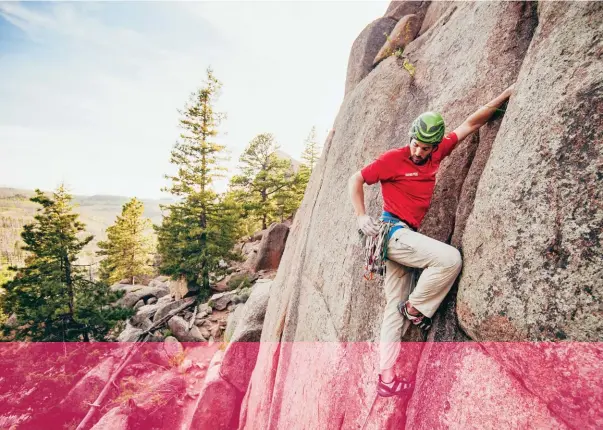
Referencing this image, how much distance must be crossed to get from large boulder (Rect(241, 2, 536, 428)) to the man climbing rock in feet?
1.28

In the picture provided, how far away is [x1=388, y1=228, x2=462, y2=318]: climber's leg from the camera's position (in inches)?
144

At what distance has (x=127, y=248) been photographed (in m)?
36.1

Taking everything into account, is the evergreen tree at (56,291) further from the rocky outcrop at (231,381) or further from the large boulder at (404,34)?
the large boulder at (404,34)

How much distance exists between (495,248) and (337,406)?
410 centimetres

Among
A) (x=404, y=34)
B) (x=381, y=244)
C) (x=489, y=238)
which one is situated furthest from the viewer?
(x=404, y=34)

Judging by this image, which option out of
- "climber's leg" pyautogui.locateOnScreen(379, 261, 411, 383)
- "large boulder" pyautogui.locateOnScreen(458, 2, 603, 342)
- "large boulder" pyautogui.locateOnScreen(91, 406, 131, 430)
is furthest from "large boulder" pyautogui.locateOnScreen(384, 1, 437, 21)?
"large boulder" pyautogui.locateOnScreen(91, 406, 131, 430)

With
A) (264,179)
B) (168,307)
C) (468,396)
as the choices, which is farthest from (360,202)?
(264,179)

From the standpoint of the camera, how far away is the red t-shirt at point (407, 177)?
13.7 feet

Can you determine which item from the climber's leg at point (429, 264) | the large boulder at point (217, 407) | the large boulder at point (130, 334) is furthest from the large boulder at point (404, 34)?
the large boulder at point (130, 334)

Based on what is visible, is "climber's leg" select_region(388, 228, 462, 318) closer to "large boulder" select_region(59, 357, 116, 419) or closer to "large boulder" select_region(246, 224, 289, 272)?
"large boulder" select_region(59, 357, 116, 419)

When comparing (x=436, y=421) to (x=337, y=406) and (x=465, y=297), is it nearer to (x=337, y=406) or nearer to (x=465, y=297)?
(x=465, y=297)

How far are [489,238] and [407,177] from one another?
138 centimetres

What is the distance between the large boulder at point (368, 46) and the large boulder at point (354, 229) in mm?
1384

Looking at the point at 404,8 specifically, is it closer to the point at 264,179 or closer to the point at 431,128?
the point at 431,128
